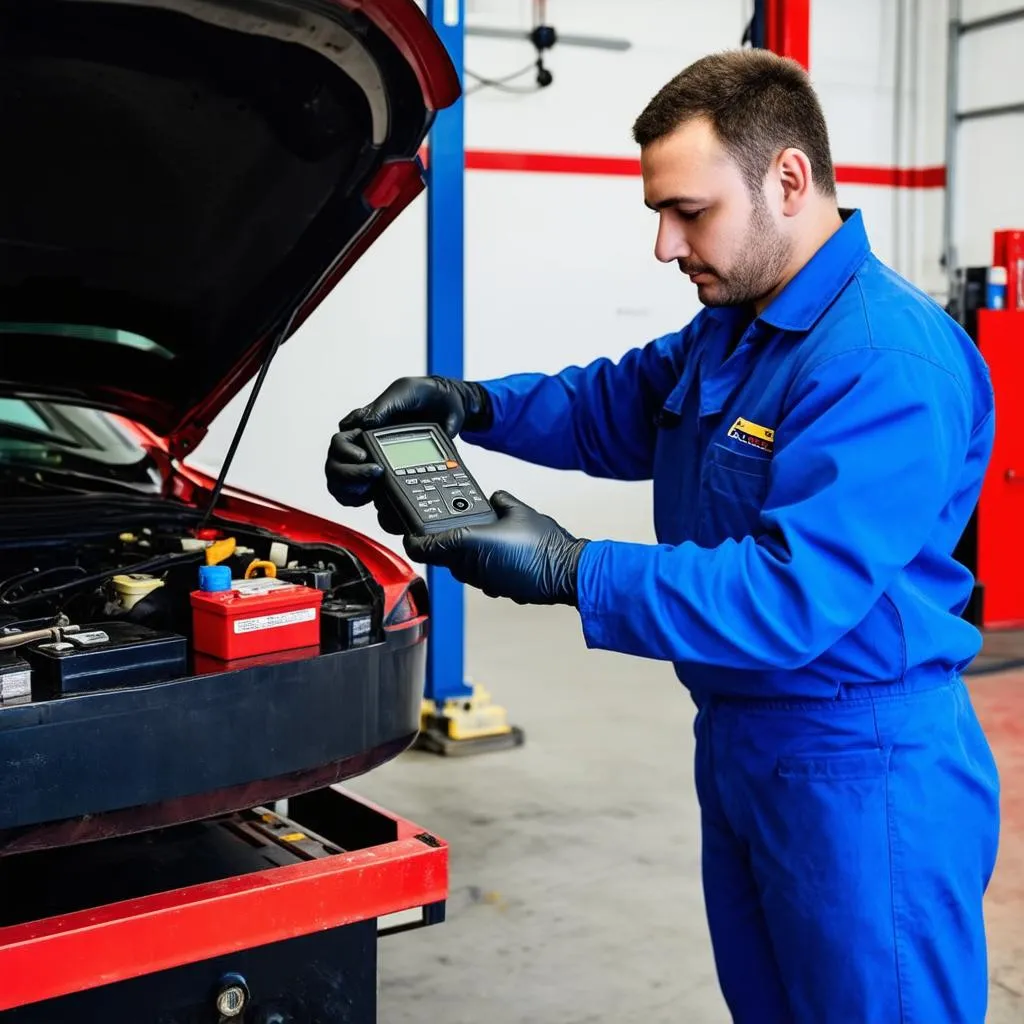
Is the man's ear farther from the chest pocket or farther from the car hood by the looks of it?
the car hood

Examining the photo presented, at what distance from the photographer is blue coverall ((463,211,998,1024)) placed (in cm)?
141

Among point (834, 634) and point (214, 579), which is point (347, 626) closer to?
point (214, 579)

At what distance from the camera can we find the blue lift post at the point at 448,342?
146 inches

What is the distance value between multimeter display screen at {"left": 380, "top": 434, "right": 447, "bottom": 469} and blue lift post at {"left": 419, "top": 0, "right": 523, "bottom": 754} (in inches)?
76.1

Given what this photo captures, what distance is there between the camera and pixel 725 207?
1.55m

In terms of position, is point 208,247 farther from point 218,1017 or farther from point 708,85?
point 218,1017

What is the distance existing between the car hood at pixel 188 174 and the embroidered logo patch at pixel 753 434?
23.1 inches

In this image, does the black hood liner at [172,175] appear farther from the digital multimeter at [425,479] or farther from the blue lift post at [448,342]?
the blue lift post at [448,342]

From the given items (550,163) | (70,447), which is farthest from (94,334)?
(550,163)

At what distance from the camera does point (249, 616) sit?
159 cm

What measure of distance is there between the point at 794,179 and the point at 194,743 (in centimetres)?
97

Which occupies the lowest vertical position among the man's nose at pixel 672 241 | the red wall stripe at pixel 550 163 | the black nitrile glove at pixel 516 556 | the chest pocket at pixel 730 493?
the black nitrile glove at pixel 516 556

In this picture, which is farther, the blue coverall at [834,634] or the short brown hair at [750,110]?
the short brown hair at [750,110]

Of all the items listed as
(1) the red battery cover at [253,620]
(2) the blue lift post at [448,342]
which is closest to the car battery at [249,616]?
(1) the red battery cover at [253,620]
